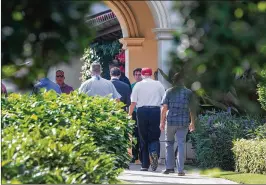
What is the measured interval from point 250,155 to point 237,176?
14.9 inches

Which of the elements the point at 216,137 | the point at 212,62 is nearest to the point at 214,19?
the point at 212,62

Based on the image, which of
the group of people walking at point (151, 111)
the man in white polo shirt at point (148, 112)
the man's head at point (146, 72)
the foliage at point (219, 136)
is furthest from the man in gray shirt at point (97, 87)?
the foliage at point (219, 136)

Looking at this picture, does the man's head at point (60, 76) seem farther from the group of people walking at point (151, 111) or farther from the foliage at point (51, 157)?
the foliage at point (51, 157)

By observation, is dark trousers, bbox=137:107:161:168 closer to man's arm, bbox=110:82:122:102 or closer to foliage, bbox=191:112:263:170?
man's arm, bbox=110:82:122:102

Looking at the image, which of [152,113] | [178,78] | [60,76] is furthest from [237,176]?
[178,78]

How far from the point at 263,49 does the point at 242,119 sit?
9468 millimetres

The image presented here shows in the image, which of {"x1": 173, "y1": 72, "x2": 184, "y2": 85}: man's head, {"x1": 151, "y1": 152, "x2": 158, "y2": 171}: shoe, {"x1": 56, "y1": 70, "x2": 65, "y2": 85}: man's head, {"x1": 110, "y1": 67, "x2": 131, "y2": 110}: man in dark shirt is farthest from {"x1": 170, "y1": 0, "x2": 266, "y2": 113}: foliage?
{"x1": 56, "y1": 70, "x2": 65, "y2": 85}: man's head

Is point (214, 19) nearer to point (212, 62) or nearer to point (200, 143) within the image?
point (212, 62)

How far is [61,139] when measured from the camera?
7422mm

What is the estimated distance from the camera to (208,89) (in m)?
3.56

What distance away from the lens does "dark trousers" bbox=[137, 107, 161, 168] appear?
1184 centimetres

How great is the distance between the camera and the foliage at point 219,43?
342cm

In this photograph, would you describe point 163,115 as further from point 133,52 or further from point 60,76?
point 133,52

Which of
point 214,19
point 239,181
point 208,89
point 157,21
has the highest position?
point 157,21
